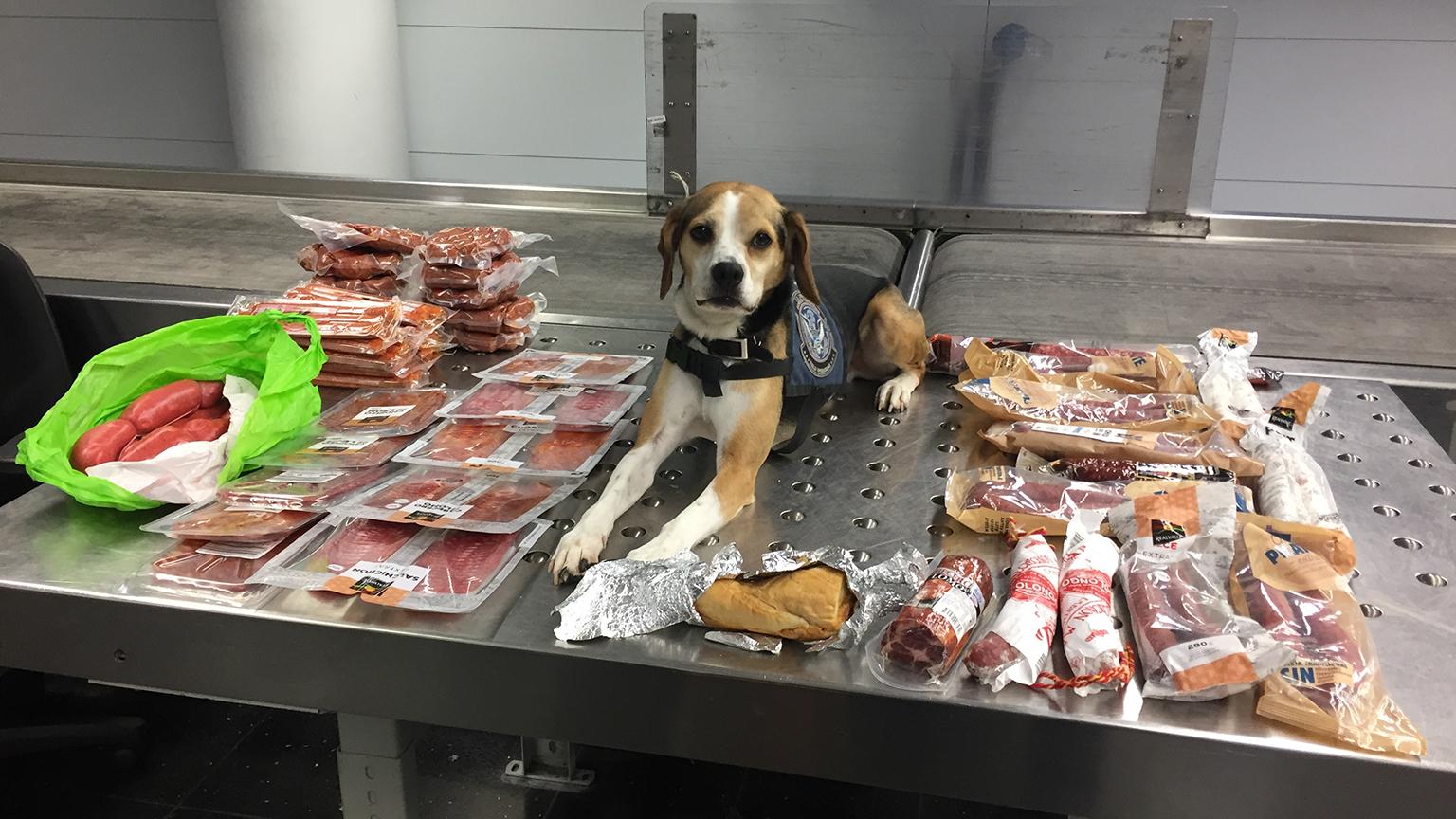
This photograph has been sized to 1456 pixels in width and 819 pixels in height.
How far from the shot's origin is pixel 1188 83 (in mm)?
2203

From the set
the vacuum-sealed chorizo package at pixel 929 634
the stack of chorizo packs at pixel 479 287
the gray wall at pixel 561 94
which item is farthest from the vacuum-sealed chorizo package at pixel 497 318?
the gray wall at pixel 561 94

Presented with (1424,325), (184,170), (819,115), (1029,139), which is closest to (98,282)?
(184,170)

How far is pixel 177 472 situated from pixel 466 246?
2.17 feet

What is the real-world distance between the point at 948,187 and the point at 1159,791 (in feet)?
5.86

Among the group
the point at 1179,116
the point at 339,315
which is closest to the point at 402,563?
the point at 339,315

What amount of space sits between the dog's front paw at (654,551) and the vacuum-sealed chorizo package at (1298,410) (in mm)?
748

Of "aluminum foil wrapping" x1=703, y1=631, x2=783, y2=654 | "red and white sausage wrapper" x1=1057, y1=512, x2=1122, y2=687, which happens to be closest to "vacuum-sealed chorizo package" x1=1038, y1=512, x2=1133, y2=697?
"red and white sausage wrapper" x1=1057, y1=512, x2=1122, y2=687

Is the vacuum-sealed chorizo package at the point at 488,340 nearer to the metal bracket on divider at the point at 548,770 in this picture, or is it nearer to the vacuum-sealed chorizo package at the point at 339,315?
the vacuum-sealed chorizo package at the point at 339,315

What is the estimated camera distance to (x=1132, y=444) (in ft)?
4.09

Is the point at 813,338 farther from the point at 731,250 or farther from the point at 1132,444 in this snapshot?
the point at 1132,444

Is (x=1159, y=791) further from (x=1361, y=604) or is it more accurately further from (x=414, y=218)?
(x=414, y=218)

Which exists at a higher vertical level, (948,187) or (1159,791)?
(948,187)

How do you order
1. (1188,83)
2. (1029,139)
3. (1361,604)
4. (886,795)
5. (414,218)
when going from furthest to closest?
(414,218)
(1029,139)
(1188,83)
(886,795)
(1361,604)

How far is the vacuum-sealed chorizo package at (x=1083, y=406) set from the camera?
1.31 metres
